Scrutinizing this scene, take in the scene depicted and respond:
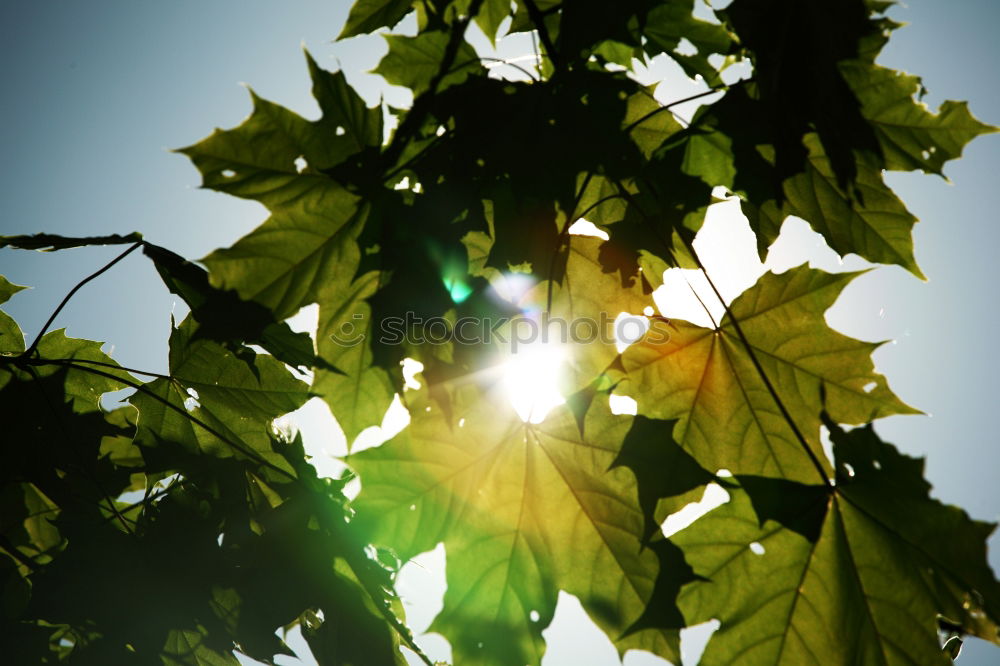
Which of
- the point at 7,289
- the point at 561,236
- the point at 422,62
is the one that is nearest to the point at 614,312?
the point at 561,236

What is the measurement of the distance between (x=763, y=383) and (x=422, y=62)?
1295 millimetres

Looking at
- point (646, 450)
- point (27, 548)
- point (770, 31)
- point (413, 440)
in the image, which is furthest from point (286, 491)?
point (770, 31)

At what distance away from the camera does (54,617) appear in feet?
6.82

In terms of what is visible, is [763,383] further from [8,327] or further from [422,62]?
[8,327]

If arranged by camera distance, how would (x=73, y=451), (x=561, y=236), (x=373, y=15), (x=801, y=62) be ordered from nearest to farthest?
(x=801, y=62), (x=561, y=236), (x=373, y=15), (x=73, y=451)

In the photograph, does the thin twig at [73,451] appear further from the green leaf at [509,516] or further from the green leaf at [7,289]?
the green leaf at [509,516]

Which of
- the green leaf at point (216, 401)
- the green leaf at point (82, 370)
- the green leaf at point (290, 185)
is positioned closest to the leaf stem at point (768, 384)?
the green leaf at point (290, 185)

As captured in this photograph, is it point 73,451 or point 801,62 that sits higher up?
point 73,451

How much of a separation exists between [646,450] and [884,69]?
110cm

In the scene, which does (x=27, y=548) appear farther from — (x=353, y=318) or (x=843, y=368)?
(x=843, y=368)

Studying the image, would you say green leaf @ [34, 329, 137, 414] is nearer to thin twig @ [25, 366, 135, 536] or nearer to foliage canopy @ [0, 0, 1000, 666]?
thin twig @ [25, 366, 135, 536]

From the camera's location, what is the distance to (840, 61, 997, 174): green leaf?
145 centimetres

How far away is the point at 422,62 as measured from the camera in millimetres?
1561

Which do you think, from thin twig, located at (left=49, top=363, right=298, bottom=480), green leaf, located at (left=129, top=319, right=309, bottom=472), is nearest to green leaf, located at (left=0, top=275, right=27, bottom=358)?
thin twig, located at (left=49, top=363, right=298, bottom=480)
